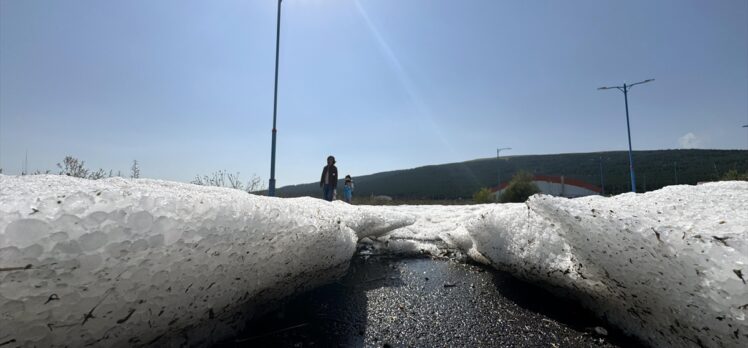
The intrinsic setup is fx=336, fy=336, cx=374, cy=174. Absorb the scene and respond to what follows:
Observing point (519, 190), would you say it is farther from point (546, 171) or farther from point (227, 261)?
point (546, 171)

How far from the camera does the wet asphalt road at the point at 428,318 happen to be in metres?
1.22

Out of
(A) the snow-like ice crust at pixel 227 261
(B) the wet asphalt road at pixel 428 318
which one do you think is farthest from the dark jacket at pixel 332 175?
(A) the snow-like ice crust at pixel 227 261

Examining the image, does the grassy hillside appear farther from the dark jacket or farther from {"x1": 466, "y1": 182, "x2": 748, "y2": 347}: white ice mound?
{"x1": 466, "y1": 182, "x2": 748, "y2": 347}: white ice mound

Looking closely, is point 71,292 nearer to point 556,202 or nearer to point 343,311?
point 343,311

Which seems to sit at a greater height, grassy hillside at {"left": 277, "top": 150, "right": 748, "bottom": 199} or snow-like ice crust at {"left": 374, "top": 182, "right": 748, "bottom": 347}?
grassy hillside at {"left": 277, "top": 150, "right": 748, "bottom": 199}

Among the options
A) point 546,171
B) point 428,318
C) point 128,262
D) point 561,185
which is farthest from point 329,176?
point 546,171

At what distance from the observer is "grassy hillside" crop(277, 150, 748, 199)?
178 ft

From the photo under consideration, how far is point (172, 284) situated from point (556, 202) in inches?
52.5

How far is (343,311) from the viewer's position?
59.1 inches

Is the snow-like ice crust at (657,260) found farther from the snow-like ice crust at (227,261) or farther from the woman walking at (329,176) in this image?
the woman walking at (329,176)

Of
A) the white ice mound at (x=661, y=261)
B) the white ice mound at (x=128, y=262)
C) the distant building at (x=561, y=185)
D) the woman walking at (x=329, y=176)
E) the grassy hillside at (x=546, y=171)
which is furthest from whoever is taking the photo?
the grassy hillside at (x=546, y=171)

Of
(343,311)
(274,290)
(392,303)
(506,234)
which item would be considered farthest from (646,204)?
(274,290)

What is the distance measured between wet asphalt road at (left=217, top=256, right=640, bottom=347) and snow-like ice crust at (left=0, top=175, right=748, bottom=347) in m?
0.10

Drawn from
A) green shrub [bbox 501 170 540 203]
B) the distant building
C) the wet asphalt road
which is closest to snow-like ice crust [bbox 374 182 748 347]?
the wet asphalt road
